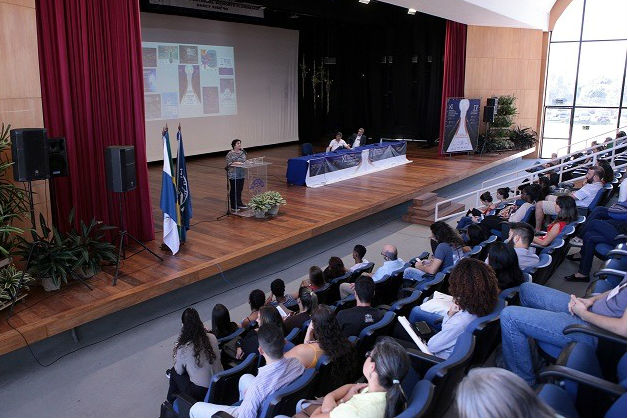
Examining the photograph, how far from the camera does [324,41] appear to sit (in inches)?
666

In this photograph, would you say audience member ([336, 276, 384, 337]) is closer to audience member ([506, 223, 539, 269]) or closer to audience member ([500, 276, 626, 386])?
audience member ([500, 276, 626, 386])

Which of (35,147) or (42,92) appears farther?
Result: (42,92)

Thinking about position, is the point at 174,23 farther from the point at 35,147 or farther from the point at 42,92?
the point at 35,147

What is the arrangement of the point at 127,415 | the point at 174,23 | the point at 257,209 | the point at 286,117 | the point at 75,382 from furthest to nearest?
the point at 286,117
the point at 174,23
the point at 257,209
the point at 75,382
the point at 127,415

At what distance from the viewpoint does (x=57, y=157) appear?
199 inches

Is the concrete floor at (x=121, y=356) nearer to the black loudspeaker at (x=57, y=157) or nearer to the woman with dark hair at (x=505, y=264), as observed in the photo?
the black loudspeaker at (x=57, y=157)

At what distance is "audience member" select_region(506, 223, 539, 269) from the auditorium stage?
3.15 meters

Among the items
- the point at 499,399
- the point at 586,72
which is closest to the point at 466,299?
the point at 499,399

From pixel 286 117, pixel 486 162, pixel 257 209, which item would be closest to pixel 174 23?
pixel 286 117

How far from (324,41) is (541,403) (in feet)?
54.2

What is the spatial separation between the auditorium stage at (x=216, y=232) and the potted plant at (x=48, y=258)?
6.9 inches

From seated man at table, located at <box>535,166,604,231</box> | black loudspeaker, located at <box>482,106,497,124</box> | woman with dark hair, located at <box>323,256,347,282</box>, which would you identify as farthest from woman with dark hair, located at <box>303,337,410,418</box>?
black loudspeaker, located at <box>482,106,497,124</box>

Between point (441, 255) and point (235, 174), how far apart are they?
3.73m

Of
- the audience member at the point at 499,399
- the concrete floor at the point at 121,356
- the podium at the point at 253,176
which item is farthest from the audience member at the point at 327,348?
the podium at the point at 253,176
